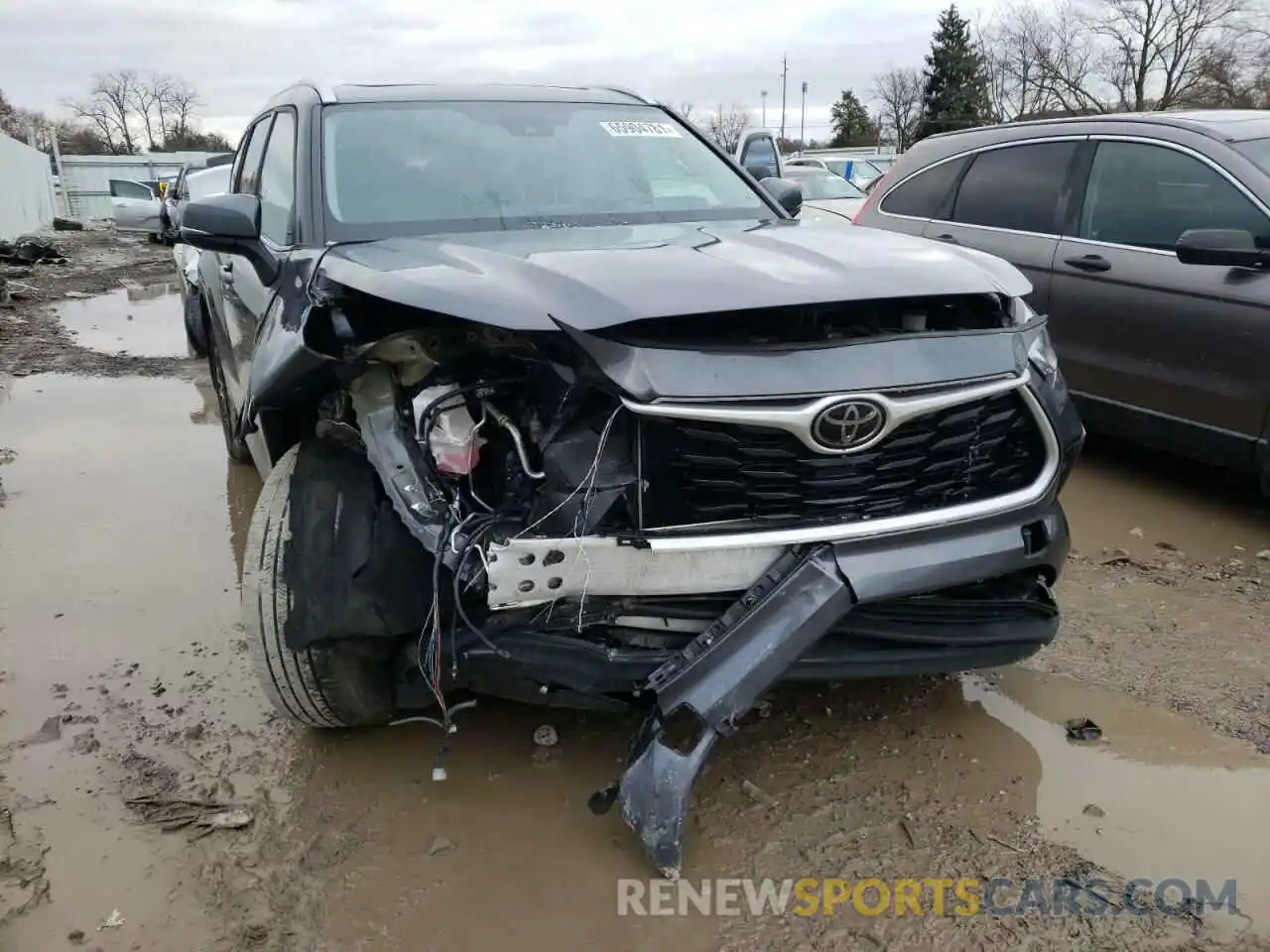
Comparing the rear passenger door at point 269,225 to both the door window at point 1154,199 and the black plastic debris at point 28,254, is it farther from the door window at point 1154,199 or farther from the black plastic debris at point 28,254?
the black plastic debris at point 28,254

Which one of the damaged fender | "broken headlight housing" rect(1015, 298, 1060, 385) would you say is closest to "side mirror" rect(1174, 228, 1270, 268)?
"broken headlight housing" rect(1015, 298, 1060, 385)

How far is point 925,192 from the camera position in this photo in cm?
570

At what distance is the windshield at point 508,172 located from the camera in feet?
10.5

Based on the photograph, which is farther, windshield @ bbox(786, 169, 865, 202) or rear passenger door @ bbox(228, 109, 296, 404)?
windshield @ bbox(786, 169, 865, 202)

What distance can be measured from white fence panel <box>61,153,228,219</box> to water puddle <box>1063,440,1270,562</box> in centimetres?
3147

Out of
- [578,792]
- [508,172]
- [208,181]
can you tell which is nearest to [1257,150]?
[508,172]

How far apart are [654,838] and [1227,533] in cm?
316

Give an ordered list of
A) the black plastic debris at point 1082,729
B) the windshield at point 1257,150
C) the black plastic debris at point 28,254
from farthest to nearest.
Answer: the black plastic debris at point 28,254 < the windshield at point 1257,150 < the black plastic debris at point 1082,729

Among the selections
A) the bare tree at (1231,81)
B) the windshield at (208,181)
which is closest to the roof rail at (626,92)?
the windshield at (208,181)

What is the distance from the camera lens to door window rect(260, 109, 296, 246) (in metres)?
3.33

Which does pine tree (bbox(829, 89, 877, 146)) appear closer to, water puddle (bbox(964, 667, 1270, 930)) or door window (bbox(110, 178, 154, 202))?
door window (bbox(110, 178, 154, 202))

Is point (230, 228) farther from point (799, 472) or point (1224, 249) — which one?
point (1224, 249)

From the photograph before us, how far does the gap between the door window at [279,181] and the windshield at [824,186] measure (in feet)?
27.7

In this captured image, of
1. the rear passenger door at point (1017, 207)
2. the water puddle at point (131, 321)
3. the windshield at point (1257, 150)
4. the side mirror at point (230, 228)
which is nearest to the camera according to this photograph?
the side mirror at point (230, 228)
